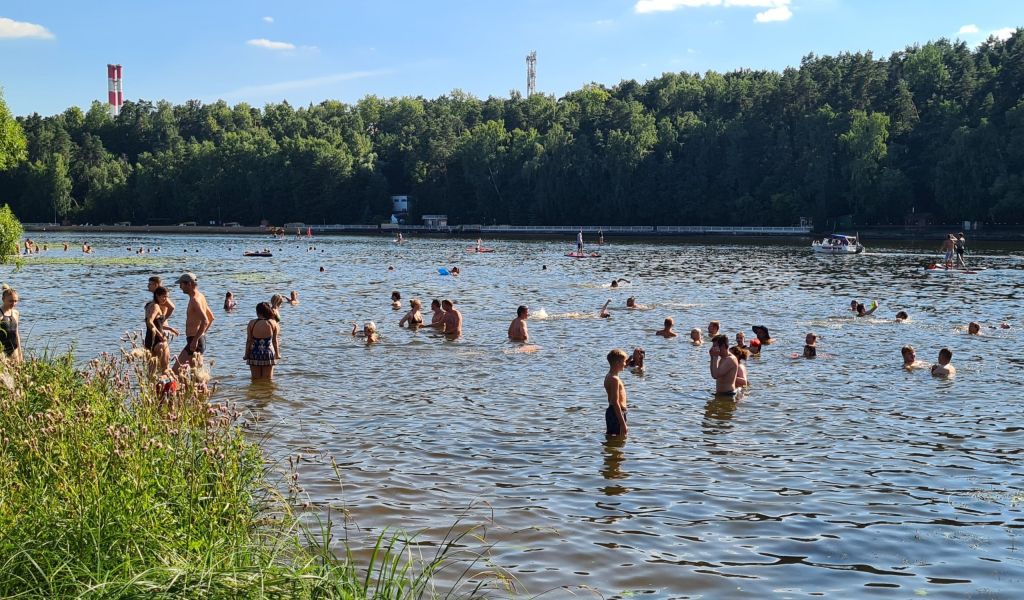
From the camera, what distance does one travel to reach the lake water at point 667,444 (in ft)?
29.4

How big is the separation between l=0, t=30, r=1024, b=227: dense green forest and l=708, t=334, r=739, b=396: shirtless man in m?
86.8

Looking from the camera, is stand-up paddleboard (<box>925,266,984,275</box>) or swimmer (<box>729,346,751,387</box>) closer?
swimmer (<box>729,346,751,387</box>)

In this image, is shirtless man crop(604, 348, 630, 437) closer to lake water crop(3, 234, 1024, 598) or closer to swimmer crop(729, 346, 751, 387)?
lake water crop(3, 234, 1024, 598)

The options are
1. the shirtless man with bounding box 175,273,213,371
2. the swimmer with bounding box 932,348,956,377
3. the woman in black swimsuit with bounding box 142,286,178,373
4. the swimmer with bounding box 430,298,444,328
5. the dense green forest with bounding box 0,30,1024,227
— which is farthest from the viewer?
the dense green forest with bounding box 0,30,1024,227

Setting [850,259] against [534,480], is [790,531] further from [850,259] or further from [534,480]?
[850,259]

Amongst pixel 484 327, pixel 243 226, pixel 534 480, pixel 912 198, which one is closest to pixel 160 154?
pixel 243 226

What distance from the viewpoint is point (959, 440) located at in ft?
44.8

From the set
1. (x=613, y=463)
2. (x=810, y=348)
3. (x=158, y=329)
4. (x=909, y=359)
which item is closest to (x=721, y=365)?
(x=613, y=463)

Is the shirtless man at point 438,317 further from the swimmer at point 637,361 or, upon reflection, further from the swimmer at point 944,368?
the swimmer at point 944,368

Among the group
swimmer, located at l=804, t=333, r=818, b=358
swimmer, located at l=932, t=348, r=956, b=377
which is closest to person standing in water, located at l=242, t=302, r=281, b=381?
swimmer, located at l=804, t=333, r=818, b=358

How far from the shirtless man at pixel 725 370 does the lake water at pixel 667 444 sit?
36 centimetres

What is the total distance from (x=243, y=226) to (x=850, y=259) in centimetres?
11124

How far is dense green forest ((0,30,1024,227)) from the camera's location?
104 meters

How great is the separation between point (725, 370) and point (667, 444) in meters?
3.75
